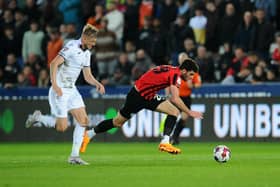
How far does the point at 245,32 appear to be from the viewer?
2430 cm

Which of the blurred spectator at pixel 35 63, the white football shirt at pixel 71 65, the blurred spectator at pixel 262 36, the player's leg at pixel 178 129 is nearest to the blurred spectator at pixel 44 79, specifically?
the blurred spectator at pixel 35 63

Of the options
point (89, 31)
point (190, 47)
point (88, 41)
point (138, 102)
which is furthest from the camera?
point (190, 47)

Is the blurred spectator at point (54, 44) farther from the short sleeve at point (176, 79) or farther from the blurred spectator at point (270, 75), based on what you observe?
the short sleeve at point (176, 79)

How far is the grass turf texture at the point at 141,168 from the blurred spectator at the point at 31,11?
870 cm

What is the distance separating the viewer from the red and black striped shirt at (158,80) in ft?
54.2

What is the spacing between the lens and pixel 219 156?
1541 cm

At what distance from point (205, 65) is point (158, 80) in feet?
25.3

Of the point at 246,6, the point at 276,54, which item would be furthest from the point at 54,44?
the point at 276,54

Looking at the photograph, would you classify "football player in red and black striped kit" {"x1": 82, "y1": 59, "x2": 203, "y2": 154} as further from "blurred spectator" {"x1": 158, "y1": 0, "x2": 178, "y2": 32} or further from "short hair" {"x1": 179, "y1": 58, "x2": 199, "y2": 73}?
"blurred spectator" {"x1": 158, "y1": 0, "x2": 178, "y2": 32}

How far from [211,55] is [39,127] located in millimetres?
5257

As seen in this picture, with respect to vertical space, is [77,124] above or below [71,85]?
below

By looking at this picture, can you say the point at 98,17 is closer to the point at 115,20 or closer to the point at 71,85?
the point at 115,20

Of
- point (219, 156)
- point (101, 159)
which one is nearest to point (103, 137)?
point (101, 159)

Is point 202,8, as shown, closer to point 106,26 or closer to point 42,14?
point 106,26
